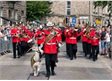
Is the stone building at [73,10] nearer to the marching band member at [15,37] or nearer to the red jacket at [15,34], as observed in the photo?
the marching band member at [15,37]

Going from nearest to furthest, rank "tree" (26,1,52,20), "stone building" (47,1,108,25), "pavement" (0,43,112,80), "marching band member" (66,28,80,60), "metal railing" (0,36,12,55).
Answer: "pavement" (0,43,112,80) → "marching band member" (66,28,80,60) → "metal railing" (0,36,12,55) → "tree" (26,1,52,20) → "stone building" (47,1,108,25)

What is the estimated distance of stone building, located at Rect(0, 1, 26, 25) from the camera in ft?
136

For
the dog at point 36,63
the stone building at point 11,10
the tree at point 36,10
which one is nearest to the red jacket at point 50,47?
the dog at point 36,63

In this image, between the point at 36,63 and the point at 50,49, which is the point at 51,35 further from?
the point at 36,63

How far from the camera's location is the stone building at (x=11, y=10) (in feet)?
136

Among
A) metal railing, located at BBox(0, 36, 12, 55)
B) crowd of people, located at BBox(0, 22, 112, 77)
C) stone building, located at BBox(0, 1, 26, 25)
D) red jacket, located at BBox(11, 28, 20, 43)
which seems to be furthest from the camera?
stone building, located at BBox(0, 1, 26, 25)

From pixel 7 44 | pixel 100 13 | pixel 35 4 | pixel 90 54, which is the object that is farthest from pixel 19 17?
pixel 90 54

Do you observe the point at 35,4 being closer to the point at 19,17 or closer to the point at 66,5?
the point at 66,5

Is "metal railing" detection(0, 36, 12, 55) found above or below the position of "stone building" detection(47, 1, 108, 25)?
below

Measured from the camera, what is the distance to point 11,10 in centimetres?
4556

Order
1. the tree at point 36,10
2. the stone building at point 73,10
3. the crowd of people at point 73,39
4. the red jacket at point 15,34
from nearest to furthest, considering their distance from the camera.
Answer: the crowd of people at point 73,39, the red jacket at point 15,34, the tree at point 36,10, the stone building at point 73,10

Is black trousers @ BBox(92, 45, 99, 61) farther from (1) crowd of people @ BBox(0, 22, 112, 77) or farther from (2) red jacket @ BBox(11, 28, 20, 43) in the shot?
(2) red jacket @ BBox(11, 28, 20, 43)

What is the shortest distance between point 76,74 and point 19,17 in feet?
115

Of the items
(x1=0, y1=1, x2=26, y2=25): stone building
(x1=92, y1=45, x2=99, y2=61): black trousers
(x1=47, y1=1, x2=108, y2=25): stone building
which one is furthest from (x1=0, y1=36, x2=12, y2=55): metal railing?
(x1=47, y1=1, x2=108, y2=25): stone building
